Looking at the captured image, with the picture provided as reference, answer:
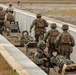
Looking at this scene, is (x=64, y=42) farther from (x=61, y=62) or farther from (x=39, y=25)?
(x=39, y=25)

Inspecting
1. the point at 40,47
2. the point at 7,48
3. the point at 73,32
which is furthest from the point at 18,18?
the point at 40,47

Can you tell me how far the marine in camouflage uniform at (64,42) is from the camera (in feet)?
43.1

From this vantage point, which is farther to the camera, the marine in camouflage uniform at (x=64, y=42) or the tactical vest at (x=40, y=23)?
the tactical vest at (x=40, y=23)

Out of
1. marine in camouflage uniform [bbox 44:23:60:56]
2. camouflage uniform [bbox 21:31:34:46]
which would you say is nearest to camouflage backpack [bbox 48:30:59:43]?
marine in camouflage uniform [bbox 44:23:60:56]

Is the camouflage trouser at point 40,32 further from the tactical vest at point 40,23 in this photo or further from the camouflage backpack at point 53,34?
the camouflage backpack at point 53,34

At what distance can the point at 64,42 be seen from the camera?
1327 cm

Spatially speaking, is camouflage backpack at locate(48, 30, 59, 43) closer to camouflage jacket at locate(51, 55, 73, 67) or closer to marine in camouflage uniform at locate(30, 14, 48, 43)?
marine in camouflage uniform at locate(30, 14, 48, 43)

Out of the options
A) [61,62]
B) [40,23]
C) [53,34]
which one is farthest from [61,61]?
[40,23]

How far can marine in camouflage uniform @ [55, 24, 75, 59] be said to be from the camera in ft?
43.1

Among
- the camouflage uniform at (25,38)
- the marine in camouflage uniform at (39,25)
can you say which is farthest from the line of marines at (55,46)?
the camouflage uniform at (25,38)

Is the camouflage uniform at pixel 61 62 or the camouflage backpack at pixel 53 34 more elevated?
the camouflage uniform at pixel 61 62

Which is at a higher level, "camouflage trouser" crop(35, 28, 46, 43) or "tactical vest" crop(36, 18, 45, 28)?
"tactical vest" crop(36, 18, 45, 28)

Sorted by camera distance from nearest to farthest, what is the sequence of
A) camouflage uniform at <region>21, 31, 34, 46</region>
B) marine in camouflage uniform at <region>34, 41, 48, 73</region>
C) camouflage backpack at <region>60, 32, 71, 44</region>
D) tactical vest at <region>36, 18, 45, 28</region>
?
marine in camouflage uniform at <region>34, 41, 48, 73</region>
camouflage backpack at <region>60, 32, 71, 44</region>
camouflage uniform at <region>21, 31, 34, 46</region>
tactical vest at <region>36, 18, 45, 28</region>

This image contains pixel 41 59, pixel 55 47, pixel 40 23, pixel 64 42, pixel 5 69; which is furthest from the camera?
pixel 40 23
